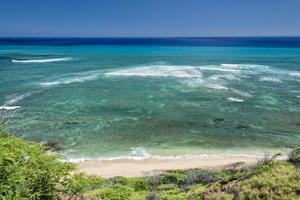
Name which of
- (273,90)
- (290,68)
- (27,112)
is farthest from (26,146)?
(290,68)

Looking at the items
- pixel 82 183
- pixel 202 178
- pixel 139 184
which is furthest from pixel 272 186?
pixel 139 184

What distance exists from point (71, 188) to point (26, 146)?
2393mm

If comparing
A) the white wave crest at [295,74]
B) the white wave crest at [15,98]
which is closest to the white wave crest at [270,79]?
the white wave crest at [295,74]

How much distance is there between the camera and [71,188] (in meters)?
15.9

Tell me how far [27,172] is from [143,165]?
39.4ft

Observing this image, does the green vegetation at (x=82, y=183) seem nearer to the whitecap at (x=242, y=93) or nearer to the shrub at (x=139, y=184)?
the shrub at (x=139, y=184)

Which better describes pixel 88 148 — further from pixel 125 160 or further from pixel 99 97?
pixel 99 97

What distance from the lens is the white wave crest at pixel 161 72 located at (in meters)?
63.9

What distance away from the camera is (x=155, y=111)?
39.5m

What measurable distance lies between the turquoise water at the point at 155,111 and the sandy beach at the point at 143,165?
133 centimetres

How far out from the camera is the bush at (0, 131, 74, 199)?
541 inches

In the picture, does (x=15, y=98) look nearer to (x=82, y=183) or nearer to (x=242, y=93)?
(x=242, y=93)

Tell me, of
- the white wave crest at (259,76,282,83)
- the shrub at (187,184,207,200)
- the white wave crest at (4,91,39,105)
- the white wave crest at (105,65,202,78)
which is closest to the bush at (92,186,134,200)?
the shrub at (187,184,207,200)

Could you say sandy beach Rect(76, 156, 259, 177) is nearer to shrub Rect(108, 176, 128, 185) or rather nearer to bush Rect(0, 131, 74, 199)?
shrub Rect(108, 176, 128, 185)
